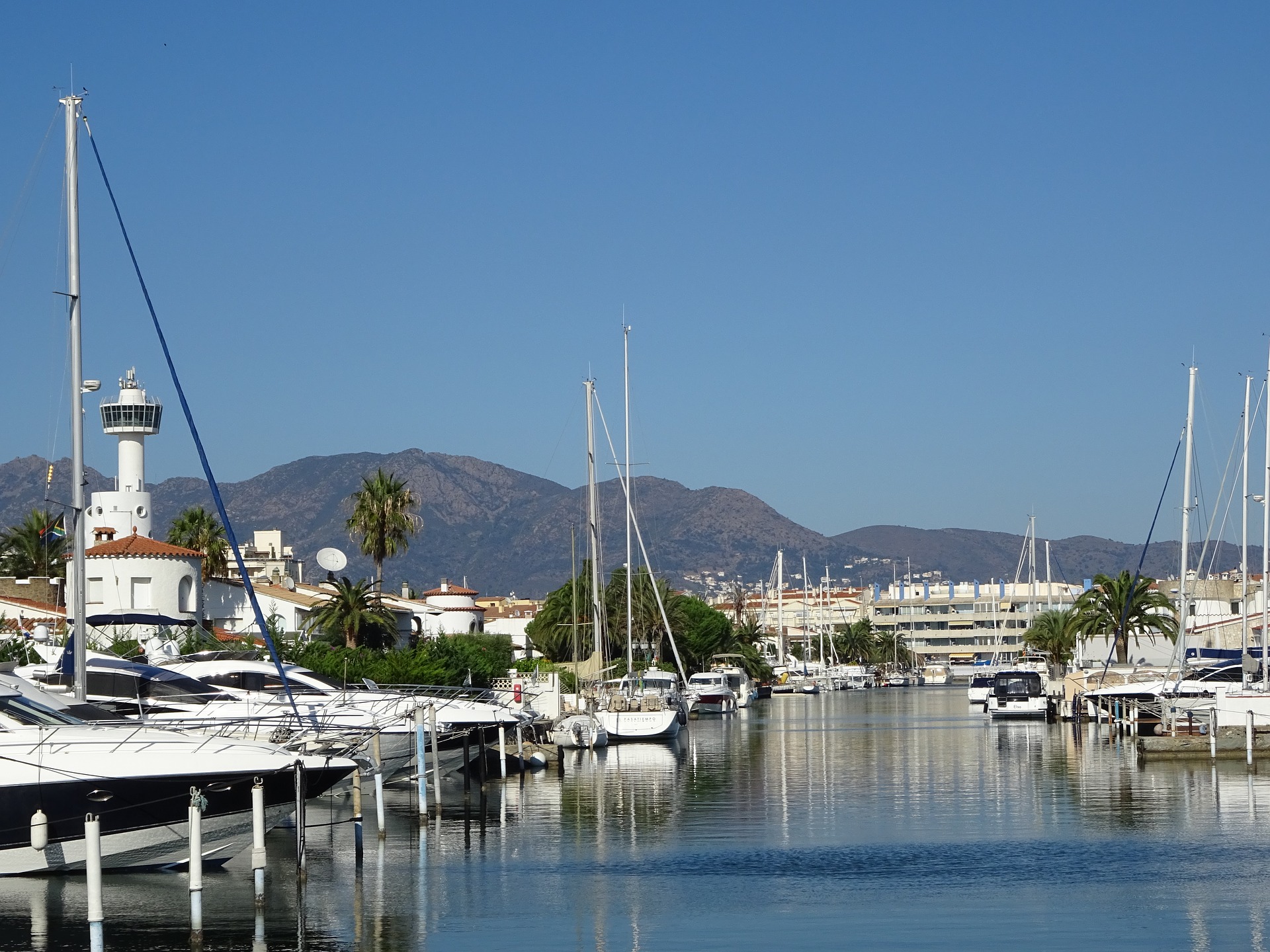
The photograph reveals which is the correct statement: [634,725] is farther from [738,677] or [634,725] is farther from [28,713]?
[738,677]

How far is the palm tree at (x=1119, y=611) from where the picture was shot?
86.6 metres

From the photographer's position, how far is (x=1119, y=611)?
87.3 metres

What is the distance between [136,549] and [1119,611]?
165 feet

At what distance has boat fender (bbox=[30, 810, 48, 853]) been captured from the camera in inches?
903

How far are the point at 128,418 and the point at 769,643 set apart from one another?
97.5 metres

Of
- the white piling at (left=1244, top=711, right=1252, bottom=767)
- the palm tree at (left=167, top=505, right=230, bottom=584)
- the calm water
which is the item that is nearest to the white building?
the palm tree at (left=167, top=505, right=230, bottom=584)

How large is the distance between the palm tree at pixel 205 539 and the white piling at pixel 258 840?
175 ft

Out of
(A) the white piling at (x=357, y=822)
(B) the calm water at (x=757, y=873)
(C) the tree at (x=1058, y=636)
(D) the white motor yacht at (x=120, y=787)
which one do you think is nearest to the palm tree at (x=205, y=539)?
(B) the calm water at (x=757, y=873)

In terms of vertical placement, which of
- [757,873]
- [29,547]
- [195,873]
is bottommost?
[757,873]

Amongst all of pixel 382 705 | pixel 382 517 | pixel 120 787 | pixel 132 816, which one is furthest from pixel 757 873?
pixel 382 517

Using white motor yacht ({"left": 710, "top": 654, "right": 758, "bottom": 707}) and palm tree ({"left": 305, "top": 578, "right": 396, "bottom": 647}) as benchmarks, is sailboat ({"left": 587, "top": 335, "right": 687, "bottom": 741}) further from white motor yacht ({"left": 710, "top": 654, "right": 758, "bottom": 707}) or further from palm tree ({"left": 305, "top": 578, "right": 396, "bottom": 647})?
white motor yacht ({"left": 710, "top": 654, "right": 758, "bottom": 707})

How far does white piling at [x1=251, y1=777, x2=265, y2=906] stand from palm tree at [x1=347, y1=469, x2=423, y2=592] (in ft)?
187

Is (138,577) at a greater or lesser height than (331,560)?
lesser

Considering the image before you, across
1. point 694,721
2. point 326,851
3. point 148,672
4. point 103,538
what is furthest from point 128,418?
point 326,851
